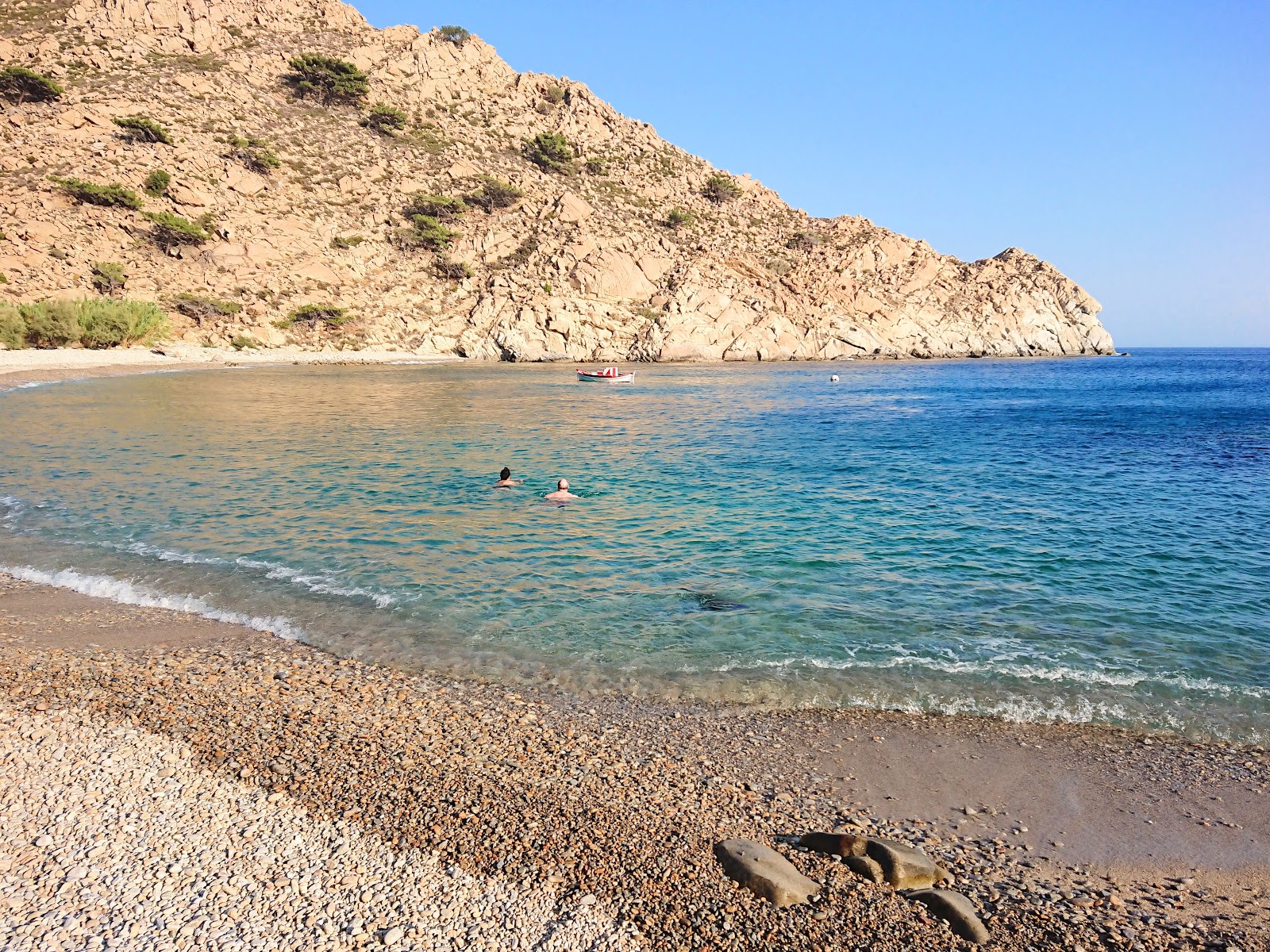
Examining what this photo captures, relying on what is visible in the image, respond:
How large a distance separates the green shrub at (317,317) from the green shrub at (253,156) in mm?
19004

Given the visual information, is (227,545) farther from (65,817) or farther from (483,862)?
(483,862)

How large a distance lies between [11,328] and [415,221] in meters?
40.5

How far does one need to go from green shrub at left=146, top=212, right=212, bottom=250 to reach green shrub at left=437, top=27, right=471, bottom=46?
58.0 meters

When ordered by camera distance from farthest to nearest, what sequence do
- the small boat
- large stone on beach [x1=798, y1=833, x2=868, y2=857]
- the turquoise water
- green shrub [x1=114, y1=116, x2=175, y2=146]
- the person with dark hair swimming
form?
green shrub [x1=114, y1=116, x2=175, y2=146]
the small boat
the person with dark hair swimming
the turquoise water
large stone on beach [x1=798, y1=833, x2=868, y2=857]

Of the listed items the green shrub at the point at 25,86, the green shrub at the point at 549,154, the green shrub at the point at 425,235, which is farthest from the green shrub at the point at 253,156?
the green shrub at the point at 549,154

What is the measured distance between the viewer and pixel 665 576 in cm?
1185

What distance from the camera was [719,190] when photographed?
347 ft

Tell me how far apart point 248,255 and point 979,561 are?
76.7 metres

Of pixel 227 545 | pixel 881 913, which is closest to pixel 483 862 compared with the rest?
pixel 881 913

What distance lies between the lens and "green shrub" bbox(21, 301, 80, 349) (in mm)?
52688

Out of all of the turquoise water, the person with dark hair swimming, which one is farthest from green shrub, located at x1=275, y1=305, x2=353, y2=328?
the person with dark hair swimming

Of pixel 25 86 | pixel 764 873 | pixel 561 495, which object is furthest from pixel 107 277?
pixel 764 873

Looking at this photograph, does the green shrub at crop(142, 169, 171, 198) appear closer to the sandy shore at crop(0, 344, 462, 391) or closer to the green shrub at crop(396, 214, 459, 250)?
the sandy shore at crop(0, 344, 462, 391)

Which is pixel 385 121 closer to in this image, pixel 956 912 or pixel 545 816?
pixel 545 816
